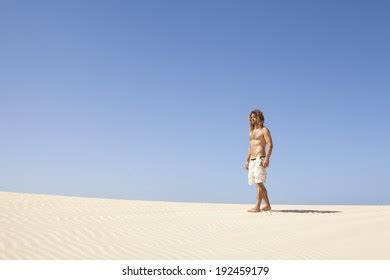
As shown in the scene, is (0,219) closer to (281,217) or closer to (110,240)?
(110,240)

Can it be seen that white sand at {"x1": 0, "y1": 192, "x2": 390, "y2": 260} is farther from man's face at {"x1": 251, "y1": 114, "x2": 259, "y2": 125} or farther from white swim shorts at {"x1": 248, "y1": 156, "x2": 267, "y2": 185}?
man's face at {"x1": 251, "y1": 114, "x2": 259, "y2": 125}

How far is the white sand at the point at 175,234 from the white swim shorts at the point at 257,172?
808 mm

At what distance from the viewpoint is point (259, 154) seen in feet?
34.4

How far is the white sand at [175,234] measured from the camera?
580 cm

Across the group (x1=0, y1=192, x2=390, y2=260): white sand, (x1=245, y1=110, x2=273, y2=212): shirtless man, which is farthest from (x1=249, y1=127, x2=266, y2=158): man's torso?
(x1=0, y1=192, x2=390, y2=260): white sand

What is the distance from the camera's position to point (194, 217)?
363 inches

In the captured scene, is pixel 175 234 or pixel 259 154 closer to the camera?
pixel 175 234

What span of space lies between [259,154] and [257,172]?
1.42ft

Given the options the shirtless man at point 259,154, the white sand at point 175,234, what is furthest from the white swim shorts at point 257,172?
the white sand at point 175,234

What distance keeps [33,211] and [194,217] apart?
3089mm

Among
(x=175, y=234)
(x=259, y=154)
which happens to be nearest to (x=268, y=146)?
(x=259, y=154)

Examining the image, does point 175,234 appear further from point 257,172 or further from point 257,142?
point 257,142
